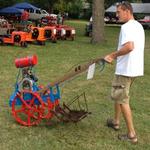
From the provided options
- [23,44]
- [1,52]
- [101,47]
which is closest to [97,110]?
[1,52]

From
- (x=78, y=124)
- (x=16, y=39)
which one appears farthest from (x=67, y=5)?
(x=78, y=124)

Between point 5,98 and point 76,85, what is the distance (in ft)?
6.67

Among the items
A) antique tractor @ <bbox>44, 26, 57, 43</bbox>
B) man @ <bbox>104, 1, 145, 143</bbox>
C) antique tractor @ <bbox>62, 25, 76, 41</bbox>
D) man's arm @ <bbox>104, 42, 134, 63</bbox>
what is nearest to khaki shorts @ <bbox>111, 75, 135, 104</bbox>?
man @ <bbox>104, 1, 145, 143</bbox>

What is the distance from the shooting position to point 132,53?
224 inches

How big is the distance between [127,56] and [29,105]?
61.4 inches

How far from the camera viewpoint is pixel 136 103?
8.12m

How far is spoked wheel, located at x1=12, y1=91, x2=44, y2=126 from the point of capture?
20.4ft

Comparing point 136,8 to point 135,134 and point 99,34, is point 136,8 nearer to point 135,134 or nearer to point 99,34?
point 99,34

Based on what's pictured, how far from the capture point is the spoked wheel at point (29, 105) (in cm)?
620

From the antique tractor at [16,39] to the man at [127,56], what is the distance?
1084 cm

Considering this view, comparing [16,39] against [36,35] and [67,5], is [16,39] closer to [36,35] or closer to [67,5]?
[36,35]

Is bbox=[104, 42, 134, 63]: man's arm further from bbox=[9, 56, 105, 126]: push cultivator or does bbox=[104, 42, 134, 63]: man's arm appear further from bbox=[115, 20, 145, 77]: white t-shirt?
bbox=[9, 56, 105, 126]: push cultivator

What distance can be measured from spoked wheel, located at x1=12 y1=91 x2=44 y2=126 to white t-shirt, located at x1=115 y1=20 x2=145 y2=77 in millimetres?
1224

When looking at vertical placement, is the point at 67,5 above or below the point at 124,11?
below
